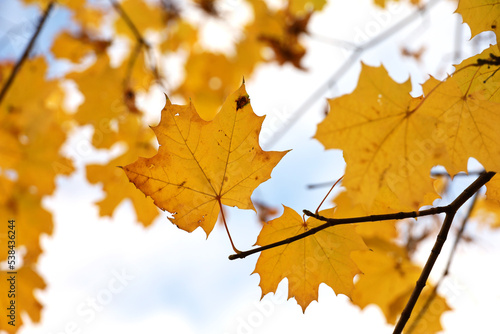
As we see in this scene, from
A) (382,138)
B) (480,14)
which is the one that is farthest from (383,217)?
(480,14)

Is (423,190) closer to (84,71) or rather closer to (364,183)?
(364,183)

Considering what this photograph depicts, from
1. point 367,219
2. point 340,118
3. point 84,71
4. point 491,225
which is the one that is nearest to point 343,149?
point 340,118

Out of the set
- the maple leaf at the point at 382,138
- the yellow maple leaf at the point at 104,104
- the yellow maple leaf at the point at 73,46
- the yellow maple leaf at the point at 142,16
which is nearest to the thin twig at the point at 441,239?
the maple leaf at the point at 382,138

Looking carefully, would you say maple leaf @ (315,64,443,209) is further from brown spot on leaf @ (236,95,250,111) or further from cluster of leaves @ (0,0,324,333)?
cluster of leaves @ (0,0,324,333)

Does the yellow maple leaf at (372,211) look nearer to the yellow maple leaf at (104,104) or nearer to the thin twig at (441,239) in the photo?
the thin twig at (441,239)

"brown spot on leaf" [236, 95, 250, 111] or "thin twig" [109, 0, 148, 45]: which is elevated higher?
"thin twig" [109, 0, 148, 45]

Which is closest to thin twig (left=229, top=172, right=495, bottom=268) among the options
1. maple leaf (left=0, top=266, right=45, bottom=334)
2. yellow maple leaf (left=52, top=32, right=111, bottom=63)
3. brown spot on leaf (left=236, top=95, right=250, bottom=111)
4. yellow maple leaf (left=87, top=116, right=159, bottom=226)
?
brown spot on leaf (left=236, top=95, right=250, bottom=111)
